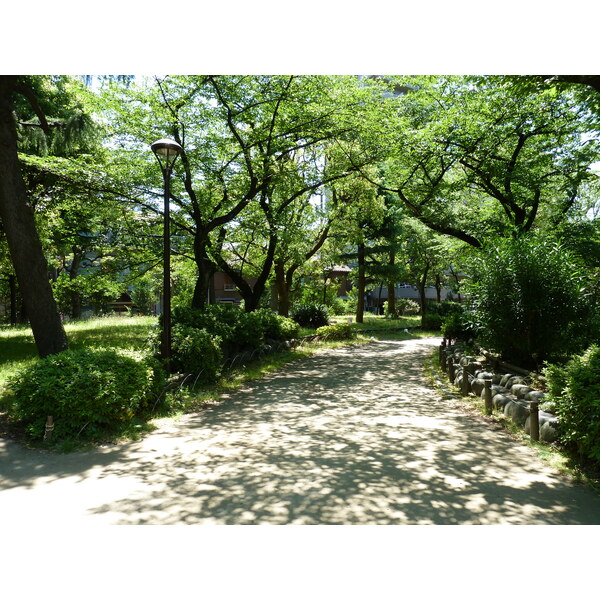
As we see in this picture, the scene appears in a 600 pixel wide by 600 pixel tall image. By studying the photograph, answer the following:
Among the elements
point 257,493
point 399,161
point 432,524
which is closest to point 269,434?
point 257,493

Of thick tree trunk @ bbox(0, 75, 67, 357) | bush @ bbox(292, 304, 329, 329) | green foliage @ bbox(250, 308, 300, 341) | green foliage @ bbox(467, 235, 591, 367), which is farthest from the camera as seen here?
bush @ bbox(292, 304, 329, 329)

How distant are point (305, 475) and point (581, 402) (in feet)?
10.7

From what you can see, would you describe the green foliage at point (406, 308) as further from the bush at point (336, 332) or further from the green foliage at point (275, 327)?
the green foliage at point (275, 327)

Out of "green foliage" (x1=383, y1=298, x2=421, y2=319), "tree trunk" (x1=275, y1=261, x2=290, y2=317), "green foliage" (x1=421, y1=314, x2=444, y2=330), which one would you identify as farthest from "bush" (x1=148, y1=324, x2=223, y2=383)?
"green foliage" (x1=383, y1=298, x2=421, y2=319)

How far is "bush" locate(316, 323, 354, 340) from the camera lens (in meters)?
19.4

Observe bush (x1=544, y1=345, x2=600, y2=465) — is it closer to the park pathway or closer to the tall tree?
the park pathway

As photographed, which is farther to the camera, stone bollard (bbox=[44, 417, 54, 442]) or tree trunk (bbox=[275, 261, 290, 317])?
tree trunk (bbox=[275, 261, 290, 317])

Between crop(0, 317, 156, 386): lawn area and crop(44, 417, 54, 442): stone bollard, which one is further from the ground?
crop(0, 317, 156, 386): lawn area

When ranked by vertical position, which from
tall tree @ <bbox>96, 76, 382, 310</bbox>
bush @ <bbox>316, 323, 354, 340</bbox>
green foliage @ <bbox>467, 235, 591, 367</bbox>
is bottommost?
bush @ <bbox>316, 323, 354, 340</bbox>

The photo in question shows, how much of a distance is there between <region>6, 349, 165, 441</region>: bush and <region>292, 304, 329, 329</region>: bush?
52.7 ft

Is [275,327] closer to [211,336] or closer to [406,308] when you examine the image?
[211,336]

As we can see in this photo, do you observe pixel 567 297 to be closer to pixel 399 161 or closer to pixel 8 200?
pixel 399 161

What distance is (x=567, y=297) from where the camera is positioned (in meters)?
8.65

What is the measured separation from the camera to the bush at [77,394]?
5812 mm
